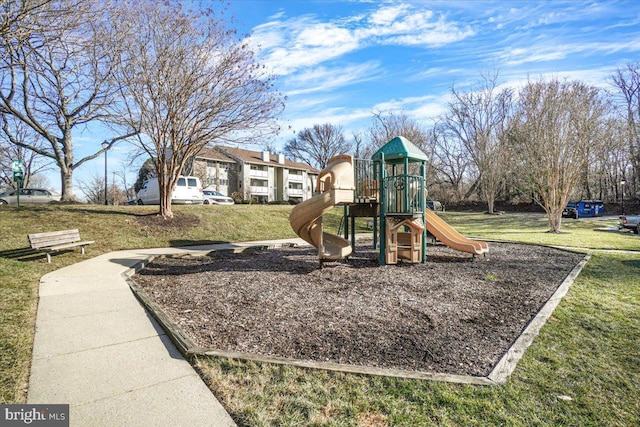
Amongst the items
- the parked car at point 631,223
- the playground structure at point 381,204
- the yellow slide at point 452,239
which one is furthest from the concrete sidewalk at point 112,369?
the parked car at point 631,223

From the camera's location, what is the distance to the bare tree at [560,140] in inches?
725

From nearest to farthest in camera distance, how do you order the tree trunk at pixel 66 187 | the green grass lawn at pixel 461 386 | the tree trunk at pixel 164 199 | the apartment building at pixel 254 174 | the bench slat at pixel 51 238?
the green grass lawn at pixel 461 386 → the bench slat at pixel 51 238 → the tree trunk at pixel 164 199 → the tree trunk at pixel 66 187 → the apartment building at pixel 254 174

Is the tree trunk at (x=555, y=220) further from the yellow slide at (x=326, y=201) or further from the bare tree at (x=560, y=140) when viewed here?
the yellow slide at (x=326, y=201)

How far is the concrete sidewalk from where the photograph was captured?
2580 mm

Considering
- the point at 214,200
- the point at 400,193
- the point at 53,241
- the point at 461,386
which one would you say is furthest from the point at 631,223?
the point at 53,241

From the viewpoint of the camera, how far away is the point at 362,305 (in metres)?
5.45

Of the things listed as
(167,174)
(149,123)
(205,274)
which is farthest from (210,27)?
(205,274)

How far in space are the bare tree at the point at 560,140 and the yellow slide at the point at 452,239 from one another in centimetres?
1212

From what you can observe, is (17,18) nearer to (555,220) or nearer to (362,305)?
(362,305)

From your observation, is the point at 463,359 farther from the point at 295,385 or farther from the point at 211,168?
the point at 211,168

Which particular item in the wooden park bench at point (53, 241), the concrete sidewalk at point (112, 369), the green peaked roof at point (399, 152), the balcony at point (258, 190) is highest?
the balcony at point (258, 190)

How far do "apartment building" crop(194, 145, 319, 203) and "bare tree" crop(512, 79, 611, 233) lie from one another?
28218 mm

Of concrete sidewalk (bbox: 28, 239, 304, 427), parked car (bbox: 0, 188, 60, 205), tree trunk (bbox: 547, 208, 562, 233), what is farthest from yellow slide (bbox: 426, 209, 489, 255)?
parked car (bbox: 0, 188, 60, 205)

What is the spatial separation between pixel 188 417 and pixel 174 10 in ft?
45.2
